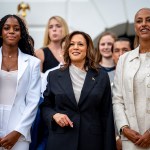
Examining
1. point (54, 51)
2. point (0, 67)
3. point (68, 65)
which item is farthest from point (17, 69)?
point (54, 51)

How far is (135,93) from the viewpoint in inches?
192

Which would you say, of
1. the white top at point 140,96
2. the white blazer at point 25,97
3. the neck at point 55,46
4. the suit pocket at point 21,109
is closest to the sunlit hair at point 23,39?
the white blazer at point 25,97

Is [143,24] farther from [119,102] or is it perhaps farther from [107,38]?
[107,38]

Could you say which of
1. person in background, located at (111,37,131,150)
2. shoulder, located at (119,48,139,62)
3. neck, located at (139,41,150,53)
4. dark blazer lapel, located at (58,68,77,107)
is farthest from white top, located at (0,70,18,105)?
person in background, located at (111,37,131,150)

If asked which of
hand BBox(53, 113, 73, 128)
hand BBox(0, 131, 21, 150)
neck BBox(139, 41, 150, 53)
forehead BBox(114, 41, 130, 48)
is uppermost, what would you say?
neck BBox(139, 41, 150, 53)

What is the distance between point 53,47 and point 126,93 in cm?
200

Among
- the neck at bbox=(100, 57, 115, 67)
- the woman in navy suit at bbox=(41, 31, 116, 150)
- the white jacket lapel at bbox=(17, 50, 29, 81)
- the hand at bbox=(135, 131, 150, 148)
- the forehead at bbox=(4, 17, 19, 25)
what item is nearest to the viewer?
the hand at bbox=(135, 131, 150, 148)

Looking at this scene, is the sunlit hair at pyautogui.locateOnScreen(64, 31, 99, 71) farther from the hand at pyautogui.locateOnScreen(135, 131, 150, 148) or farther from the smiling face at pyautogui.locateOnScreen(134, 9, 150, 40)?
the hand at pyautogui.locateOnScreen(135, 131, 150, 148)

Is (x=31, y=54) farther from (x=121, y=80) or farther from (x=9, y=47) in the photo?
(x=121, y=80)

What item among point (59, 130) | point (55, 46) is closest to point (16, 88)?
point (59, 130)

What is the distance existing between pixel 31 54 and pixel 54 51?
1106mm

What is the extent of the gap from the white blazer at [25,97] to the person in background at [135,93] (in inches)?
32.6

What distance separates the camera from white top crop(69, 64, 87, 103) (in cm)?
489

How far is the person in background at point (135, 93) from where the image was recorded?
4785mm
